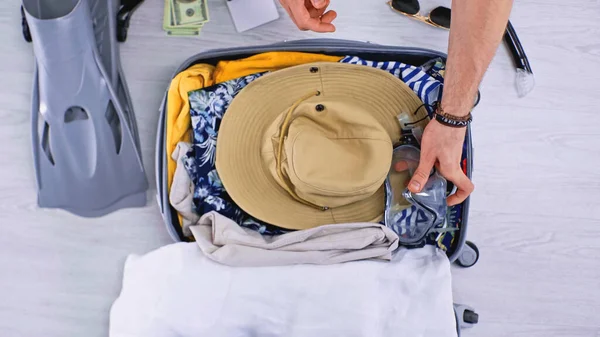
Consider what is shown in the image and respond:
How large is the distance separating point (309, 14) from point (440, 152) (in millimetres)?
356

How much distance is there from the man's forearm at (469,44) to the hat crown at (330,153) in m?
0.14

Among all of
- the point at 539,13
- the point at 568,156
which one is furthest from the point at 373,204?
the point at 539,13

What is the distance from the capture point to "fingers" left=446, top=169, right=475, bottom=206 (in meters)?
0.94

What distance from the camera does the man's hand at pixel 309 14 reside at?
1001 millimetres

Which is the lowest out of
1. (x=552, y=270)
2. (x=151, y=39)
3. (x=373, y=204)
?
(x=552, y=270)

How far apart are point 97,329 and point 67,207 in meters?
0.25

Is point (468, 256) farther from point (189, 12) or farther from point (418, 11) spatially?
point (189, 12)

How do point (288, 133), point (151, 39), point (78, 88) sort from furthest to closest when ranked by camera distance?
point (151, 39) < point (78, 88) < point (288, 133)

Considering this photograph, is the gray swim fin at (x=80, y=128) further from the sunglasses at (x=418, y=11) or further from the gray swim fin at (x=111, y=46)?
the sunglasses at (x=418, y=11)

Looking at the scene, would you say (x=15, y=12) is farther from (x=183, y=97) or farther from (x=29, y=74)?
(x=183, y=97)

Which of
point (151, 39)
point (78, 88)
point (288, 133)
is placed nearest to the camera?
point (288, 133)

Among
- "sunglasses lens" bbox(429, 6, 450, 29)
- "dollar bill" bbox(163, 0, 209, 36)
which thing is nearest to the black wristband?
"sunglasses lens" bbox(429, 6, 450, 29)

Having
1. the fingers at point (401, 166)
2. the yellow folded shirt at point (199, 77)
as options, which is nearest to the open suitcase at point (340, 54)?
the yellow folded shirt at point (199, 77)

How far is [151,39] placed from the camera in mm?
1172
